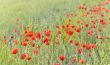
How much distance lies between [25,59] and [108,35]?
114 cm

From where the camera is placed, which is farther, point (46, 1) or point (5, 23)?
point (46, 1)

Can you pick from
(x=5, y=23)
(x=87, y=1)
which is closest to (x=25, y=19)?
(x=5, y=23)

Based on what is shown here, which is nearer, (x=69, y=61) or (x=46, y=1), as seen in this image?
(x=69, y=61)

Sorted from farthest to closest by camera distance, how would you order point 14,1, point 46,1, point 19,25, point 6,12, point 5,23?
1. point 14,1
2. point 46,1
3. point 6,12
4. point 5,23
5. point 19,25

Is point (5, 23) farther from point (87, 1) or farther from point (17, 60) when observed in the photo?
point (17, 60)

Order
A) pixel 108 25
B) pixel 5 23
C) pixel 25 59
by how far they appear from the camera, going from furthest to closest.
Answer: pixel 5 23 < pixel 108 25 < pixel 25 59

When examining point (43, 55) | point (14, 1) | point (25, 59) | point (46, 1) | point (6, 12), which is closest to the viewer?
point (25, 59)

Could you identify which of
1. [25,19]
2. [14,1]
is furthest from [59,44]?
[14,1]

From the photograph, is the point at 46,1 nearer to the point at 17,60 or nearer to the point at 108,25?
the point at 108,25

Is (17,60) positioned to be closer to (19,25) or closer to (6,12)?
(19,25)

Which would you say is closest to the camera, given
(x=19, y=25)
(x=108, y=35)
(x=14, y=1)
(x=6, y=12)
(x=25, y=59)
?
(x=25, y=59)

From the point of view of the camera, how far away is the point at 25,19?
6.11 metres

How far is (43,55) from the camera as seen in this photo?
3.32 m

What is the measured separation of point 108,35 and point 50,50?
28.3 inches
